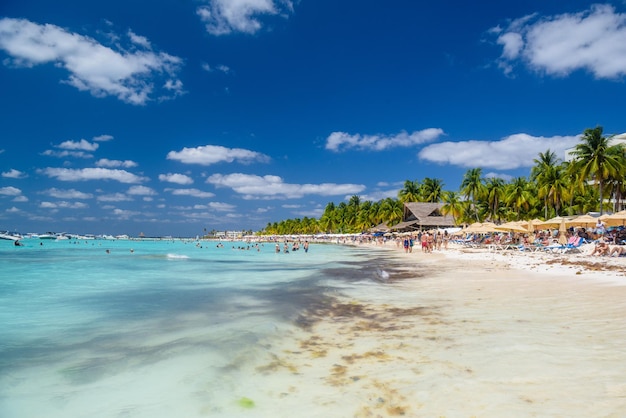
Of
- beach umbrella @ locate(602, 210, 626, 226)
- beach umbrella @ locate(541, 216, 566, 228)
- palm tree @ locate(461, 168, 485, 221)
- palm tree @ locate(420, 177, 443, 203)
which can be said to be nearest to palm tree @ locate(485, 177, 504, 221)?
palm tree @ locate(461, 168, 485, 221)

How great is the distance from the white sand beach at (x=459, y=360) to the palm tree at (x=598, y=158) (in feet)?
99.2

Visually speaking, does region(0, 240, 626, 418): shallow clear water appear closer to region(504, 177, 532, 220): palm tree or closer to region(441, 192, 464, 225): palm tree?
region(504, 177, 532, 220): palm tree

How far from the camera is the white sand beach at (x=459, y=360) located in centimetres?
355

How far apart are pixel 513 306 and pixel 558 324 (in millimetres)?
1719

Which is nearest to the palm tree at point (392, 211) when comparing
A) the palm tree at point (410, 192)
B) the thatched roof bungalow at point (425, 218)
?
the palm tree at point (410, 192)

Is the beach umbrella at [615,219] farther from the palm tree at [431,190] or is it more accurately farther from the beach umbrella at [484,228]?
the palm tree at [431,190]

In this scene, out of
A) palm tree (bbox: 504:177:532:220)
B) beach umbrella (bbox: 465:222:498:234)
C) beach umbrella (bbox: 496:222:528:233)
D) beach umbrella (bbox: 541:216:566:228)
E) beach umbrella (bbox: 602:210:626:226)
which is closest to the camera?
beach umbrella (bbox: 602:210:626:226)

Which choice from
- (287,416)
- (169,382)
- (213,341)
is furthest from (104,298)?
(287,416)

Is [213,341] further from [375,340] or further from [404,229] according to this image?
[404,229]

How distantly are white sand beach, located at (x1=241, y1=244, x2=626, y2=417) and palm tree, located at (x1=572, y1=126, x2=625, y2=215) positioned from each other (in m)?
30.2

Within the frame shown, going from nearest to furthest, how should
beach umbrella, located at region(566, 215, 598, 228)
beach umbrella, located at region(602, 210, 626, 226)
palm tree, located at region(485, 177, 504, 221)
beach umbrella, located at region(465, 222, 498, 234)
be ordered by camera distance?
1. beach umbrella, located at region(602, 210, 626, 226)
2. beach umbrella, located at region(566, 215, 598, 228)
3. beach umbrella, located at region(465, 222, 498, 234)
4. palm tree, located at region(485, 177, 504, 221)

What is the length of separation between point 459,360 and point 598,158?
37195mm

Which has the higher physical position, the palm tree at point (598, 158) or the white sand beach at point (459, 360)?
the palm tree at point (598, 158)

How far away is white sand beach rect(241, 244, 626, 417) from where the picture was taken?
3.55 meters
